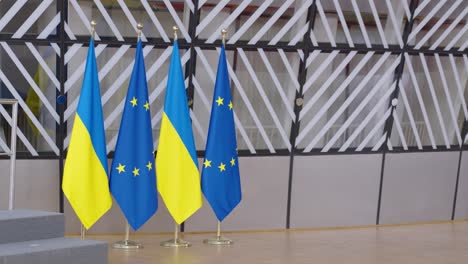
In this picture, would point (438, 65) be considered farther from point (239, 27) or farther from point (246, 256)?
point (246, 256)

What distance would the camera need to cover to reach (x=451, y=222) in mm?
12547

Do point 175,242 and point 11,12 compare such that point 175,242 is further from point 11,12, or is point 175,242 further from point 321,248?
point 11,12

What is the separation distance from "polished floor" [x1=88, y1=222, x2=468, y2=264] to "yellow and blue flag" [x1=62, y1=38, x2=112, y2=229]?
55 cm

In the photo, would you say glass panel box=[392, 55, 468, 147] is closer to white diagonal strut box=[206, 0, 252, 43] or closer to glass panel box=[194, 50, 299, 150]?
Answer: glass panel box=[194, 50, 299, 150]

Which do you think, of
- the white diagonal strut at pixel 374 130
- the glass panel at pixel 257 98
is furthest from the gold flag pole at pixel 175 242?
the white diagonal strut at pixel 374 130

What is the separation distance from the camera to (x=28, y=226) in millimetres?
7777

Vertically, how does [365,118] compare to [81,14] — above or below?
below

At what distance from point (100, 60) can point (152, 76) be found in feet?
2.00

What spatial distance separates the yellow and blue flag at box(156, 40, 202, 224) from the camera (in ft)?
31.5

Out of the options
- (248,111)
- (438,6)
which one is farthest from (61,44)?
(438,6)

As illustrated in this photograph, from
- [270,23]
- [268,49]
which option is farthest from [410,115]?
[270,23]

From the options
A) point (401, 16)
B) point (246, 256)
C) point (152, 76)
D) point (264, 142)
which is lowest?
point (246, 256)

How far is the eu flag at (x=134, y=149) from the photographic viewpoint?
9.38 meters

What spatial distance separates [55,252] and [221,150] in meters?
2.89
